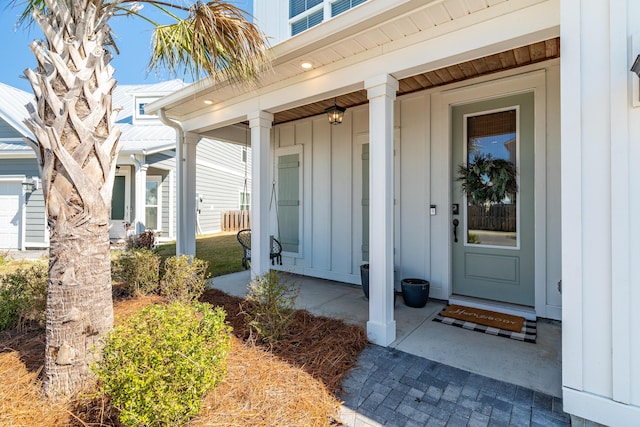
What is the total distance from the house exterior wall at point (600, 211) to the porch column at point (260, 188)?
299cm

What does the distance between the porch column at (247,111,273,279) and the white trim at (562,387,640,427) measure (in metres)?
3.11

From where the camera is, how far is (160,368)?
1540mm

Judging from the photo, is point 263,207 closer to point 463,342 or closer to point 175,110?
point 175,110

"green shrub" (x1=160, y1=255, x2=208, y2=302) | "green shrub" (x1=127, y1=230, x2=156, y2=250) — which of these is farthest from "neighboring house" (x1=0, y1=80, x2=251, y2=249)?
"green shrub" (x1=160, y1=255, x2=208, y2=302)

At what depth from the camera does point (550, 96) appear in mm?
3340

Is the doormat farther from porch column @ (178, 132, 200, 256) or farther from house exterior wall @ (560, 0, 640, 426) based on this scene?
porch column @ (178, 132, 200, 256)

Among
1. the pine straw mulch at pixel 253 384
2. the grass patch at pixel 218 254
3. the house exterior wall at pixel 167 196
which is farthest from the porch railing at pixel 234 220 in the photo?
the pine straw mulch at pixel 253 384

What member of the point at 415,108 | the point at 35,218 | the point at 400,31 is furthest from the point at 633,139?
the point at 35,218

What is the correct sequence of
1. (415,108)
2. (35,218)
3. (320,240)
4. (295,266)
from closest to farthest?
(415,108) → (320,240) → (295,266) → (35,218)

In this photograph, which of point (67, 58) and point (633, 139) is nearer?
point (633, 139)

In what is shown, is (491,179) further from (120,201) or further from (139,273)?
(120,201)

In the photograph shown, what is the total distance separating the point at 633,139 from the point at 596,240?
586 mm

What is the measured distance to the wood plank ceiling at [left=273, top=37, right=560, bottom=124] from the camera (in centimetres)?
314

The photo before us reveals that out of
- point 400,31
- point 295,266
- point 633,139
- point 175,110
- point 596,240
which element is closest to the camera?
point 633,139
